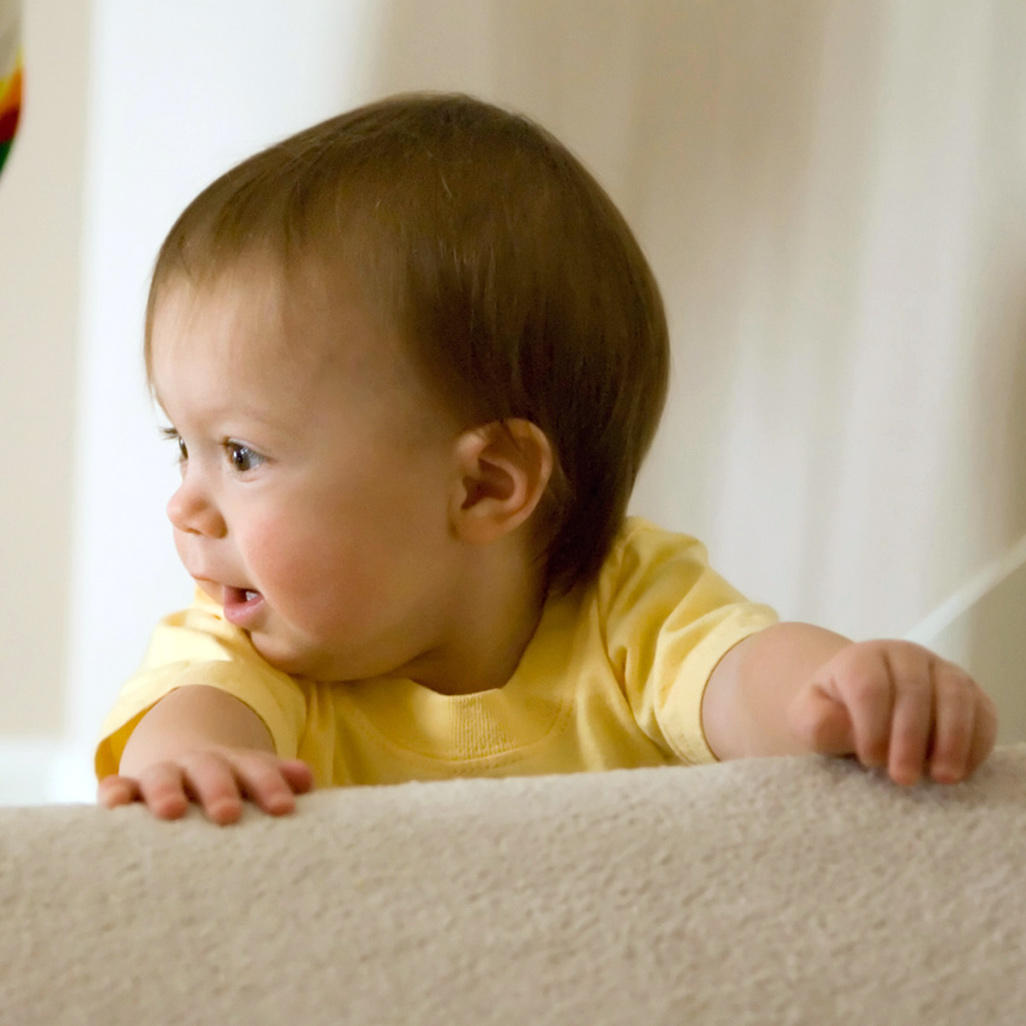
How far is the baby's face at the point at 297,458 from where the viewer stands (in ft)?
2.33

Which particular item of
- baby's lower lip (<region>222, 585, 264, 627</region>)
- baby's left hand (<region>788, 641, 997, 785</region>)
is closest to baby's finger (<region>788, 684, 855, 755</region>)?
baby's left hand (<region>788, 641, 997, 785</region>)

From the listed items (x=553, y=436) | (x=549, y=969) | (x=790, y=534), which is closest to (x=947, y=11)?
(x=790, y=534)

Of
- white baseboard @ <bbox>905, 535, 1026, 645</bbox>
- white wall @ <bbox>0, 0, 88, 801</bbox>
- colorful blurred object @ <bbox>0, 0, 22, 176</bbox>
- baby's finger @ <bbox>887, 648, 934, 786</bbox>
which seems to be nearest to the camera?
baby's finger @ <bbox>887, 648, 934, 786</bbox>

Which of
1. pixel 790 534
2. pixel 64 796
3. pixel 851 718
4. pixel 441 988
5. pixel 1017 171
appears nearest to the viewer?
pixel 441 988

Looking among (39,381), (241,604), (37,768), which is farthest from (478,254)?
(37,768)

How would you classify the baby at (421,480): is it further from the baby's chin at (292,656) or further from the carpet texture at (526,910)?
the carpet texture at (526,910)

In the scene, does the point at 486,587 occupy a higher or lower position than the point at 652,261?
lower

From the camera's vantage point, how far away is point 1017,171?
3.56ft

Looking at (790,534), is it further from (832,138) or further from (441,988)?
(441,988)

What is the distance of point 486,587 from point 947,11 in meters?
0.68

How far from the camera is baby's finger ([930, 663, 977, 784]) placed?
485mm

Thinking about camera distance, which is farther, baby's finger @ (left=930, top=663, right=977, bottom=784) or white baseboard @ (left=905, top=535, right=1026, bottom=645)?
white baseboard @ (left=905, top=535, right=1026, bottom=645)

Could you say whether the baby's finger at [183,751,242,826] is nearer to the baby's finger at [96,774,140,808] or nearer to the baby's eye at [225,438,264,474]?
the baby's finger at [96,774,140,808]

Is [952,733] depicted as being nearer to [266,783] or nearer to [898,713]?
[898,713]
